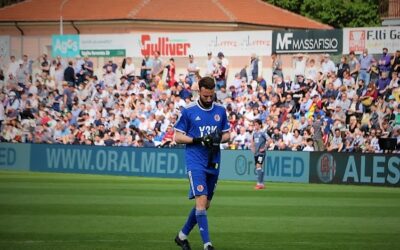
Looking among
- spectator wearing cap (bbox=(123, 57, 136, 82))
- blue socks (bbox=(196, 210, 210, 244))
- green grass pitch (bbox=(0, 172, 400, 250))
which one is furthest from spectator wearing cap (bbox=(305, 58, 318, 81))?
blue socks (bbox=(196, 210, 210, 244))

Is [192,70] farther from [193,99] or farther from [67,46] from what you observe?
[67,46]

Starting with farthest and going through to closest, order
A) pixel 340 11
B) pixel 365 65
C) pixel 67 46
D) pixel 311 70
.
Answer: pixel 340 11, pixel 67 46, pixel 311 70, pixel 365 65

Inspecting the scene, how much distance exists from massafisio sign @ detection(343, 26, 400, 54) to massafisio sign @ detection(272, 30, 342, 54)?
0.44m

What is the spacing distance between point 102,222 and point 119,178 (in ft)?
51.6

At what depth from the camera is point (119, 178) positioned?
3266 centimetres

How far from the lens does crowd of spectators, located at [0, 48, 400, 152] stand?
103 feet

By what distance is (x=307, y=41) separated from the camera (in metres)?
35.7

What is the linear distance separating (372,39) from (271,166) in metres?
5.87

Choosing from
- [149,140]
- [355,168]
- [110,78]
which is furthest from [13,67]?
[355,168]

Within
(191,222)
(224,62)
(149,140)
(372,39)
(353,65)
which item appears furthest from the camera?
(224,62)

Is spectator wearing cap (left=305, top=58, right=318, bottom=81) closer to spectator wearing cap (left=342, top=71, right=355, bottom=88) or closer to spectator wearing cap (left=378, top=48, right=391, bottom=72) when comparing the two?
spectator wearing cap (left=342, top=71, right=355, bottom=88)

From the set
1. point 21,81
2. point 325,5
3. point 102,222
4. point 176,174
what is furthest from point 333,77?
point 325,5

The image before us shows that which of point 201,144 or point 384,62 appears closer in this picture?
point 201,144

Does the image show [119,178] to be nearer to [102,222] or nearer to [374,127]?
[374,127]
